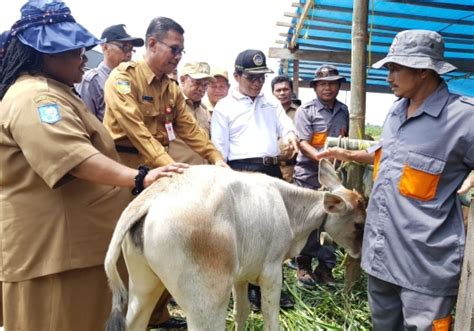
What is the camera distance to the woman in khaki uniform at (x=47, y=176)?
2191 millimetres

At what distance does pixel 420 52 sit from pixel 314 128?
240 centimetres

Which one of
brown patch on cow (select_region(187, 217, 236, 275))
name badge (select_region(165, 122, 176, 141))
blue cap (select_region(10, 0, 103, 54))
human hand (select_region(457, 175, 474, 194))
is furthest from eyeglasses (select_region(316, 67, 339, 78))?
blue cap (select_region(10, 0, 103, 54))

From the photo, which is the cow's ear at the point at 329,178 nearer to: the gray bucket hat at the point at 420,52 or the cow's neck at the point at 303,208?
the cow's neck at the point at 303,208

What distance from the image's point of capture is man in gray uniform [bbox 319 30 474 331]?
2375 mm

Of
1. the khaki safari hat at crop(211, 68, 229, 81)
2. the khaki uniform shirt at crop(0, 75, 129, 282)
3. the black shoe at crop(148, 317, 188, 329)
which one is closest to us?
the khaki uniform shirt at crop(0, 75, 129, 282)

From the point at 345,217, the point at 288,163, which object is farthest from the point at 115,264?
the point at 288,163

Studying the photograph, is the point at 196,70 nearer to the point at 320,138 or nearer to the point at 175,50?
the point at 320,138

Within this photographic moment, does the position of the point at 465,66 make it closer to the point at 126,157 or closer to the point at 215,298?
the point at 126,157

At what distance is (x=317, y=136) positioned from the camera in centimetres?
484

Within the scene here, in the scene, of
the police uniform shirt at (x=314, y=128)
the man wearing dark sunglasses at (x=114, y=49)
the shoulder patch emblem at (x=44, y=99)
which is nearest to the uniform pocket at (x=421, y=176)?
the shoulder patch emblem at (x=44, y=99)

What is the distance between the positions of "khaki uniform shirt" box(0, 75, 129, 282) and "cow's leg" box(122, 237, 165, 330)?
196 millimetres

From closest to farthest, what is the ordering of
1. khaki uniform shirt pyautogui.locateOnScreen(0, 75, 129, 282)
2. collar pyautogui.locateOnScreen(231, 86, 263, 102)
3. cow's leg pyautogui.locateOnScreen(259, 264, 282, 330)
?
khaki uniform shirt pyautogui.locateOnScreen(0, 75, 129, 282) → cow's leg pyautogui.locateOnScreen(259, 264, 282, 330) → collar pyautogui.locateOnScreen(231, 86, 263, 102)

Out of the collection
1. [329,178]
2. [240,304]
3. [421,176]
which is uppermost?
[421,176]

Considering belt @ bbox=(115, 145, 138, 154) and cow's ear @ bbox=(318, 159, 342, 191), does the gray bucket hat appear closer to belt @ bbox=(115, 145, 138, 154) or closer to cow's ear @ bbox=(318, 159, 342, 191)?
cow's ear @ bbox=(318, 159, 342, 191)
